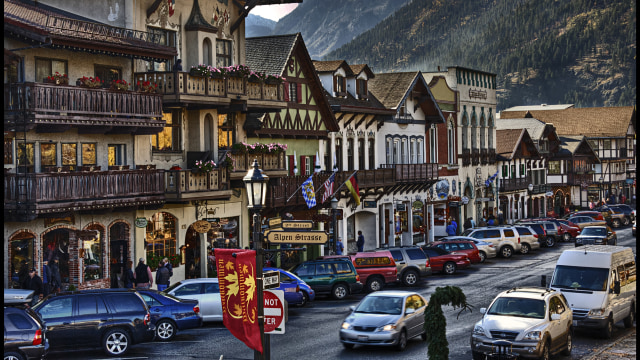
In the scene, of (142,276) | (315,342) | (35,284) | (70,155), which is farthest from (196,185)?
(315,342)

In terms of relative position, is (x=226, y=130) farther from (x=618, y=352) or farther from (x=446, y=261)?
(x=618, y=352)

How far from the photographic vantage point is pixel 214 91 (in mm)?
37656

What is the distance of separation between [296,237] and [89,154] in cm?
1874

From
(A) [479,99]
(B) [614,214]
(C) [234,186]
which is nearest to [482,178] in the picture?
(A) [479,99]

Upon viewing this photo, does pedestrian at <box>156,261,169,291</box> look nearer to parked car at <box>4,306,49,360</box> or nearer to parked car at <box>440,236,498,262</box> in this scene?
parked car at <box>4,306,49,360</box>

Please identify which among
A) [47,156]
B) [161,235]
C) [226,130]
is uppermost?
[226,130]

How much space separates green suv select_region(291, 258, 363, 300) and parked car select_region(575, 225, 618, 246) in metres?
22.3

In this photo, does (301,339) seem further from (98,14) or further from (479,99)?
(479,99)

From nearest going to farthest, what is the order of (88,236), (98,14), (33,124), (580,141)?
(33,124), (88,236), (98,14), (580,141)

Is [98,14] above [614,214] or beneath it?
above

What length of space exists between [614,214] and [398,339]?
5735 cm

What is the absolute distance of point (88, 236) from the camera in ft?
108

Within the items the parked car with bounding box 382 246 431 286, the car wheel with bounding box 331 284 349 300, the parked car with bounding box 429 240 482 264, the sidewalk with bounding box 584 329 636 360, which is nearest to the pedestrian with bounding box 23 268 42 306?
the car wheel with bounding box 331 284 349 300

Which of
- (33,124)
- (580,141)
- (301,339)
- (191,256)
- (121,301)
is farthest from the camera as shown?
(580,141)
